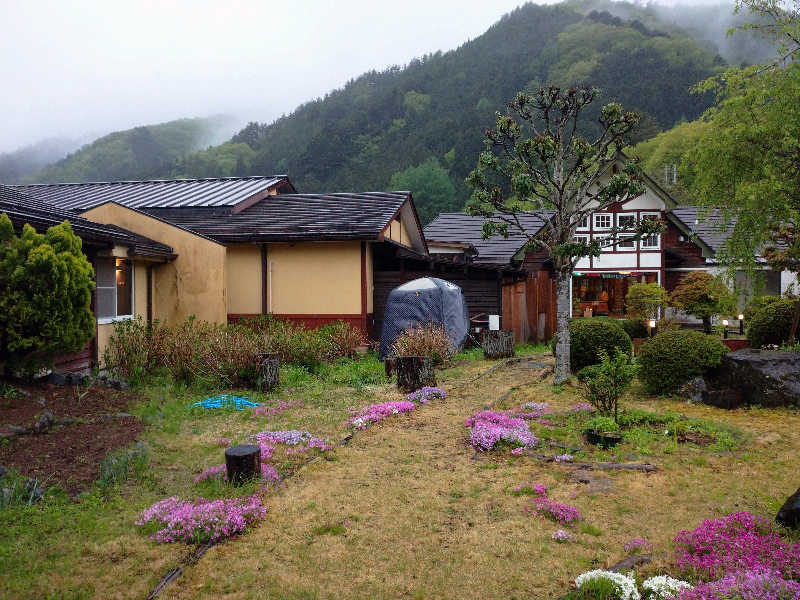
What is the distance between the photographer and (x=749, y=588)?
3.33 meters

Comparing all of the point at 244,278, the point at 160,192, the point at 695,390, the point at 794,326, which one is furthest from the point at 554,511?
the point at 160,192

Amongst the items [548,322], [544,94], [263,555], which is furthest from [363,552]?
[548,322]

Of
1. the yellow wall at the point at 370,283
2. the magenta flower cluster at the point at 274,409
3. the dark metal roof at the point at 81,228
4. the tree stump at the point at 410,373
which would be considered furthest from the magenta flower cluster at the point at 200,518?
the yellow wall at the point at 370,283

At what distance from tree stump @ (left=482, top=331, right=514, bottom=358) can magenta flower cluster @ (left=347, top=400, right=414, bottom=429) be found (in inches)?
219

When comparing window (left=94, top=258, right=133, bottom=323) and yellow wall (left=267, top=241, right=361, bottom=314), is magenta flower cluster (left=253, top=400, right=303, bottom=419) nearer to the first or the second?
window (left=94, top=258, right=133, bottom=323)

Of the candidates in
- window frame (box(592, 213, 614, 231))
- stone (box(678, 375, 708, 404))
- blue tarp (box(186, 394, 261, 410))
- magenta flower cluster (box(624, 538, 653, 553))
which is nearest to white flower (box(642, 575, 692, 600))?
magenta flower cluster (box(624, 538, 653, 553))

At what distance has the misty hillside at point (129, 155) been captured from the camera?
78.2m

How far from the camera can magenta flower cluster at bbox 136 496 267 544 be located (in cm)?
450

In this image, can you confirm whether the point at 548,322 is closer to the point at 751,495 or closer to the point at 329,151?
the point at 751,495

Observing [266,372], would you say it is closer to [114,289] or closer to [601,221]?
[114,289]

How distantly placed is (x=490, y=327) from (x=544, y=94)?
→ 23.4ft

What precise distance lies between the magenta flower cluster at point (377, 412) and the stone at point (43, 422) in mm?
3692

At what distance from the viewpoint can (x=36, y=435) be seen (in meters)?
6.57

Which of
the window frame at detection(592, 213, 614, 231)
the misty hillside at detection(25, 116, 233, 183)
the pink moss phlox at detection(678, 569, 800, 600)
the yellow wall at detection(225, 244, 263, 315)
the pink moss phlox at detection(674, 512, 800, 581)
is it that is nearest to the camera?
the pink moss phlox at detection(678, 569, 800, 600)
